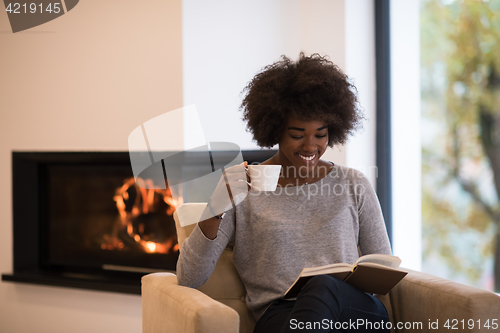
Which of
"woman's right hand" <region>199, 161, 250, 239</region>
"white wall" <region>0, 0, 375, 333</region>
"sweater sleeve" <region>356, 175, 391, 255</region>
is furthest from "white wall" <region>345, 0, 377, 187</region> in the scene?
"woman's right hand" <region>199, 161, 250, 239</region>

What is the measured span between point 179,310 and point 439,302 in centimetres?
75

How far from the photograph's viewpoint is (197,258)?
1.29 meters

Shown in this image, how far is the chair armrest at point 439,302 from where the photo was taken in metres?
1.14

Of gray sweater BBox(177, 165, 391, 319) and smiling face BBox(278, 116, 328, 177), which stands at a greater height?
smiling face BBox(278, 116, 328, 177)

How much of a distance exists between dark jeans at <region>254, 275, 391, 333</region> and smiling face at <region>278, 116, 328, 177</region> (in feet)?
1.32

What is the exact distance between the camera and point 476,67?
2346 mm

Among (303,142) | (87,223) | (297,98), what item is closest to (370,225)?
(303,142)

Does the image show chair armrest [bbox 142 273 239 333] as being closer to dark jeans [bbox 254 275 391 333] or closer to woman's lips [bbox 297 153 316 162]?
dark jeans [bbox 254 275 391 333]

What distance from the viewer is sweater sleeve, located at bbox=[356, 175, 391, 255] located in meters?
1.45

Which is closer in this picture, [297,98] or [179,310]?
[179,310]

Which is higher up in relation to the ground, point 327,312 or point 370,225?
point 370,225

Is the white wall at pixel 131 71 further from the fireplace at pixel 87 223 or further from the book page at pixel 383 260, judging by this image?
the book page at pixel 383 260

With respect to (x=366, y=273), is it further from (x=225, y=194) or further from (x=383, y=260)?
(x=225, y=194)

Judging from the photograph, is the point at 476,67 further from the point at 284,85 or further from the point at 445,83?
the point at 284,85
